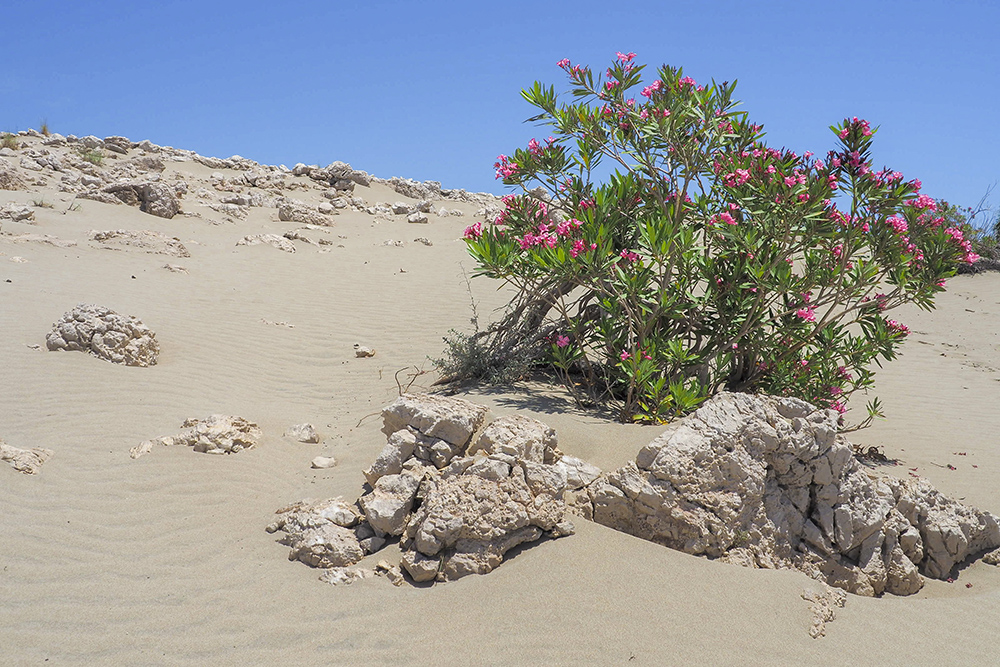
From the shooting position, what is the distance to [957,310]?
49.3 feet

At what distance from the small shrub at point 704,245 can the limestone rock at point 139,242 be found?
8877 mm

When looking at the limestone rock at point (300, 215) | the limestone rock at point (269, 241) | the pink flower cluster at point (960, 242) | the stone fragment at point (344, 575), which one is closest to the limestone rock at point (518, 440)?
the stone fragment at point (344, 575)

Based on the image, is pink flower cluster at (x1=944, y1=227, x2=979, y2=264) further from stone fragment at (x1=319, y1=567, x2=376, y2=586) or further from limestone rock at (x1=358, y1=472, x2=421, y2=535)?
stone fragment at (x1=319, y1=567, x2=376, y2=586)

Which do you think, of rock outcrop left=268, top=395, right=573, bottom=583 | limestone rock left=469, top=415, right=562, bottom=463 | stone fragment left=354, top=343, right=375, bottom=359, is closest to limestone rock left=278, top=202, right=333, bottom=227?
stone fragment left=354, top=343, right=375, bottom=359

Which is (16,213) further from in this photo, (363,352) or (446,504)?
(446,504)

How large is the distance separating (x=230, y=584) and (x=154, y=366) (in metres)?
4.11

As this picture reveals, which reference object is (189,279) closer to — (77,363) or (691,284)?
(77,363)

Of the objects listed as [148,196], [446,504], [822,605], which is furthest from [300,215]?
[822,605]

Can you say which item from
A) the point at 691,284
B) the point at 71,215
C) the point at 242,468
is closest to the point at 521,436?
the point at 242,468

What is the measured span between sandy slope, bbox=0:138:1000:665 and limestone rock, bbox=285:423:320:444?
110 millimetres

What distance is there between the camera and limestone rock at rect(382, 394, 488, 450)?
4.17 m

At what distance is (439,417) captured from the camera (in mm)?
4164

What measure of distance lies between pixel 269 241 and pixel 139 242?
8.78 ft

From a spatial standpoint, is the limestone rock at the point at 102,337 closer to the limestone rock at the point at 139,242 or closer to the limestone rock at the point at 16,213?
the limestone rock at the point at 139,242
